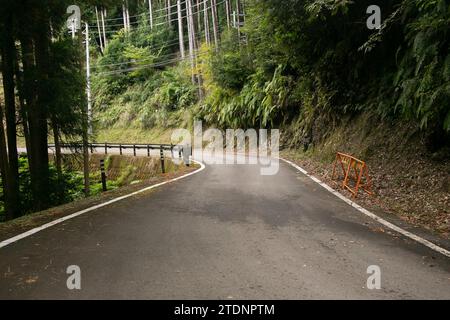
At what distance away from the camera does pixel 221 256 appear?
516 cm

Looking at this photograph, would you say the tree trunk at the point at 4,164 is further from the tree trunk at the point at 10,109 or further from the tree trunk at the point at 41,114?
the tree trunk at the point at 41,114

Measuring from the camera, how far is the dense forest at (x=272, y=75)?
866 cm

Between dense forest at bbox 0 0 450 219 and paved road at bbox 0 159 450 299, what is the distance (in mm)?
3394

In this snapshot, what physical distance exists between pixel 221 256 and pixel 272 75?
20385 millimetres

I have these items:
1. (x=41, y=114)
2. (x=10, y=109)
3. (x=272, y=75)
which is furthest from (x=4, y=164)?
(x=272, y=75)

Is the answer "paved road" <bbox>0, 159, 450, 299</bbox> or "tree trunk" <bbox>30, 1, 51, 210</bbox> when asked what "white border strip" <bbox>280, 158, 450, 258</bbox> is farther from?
"tree trunk" <bbox>30, 1, 51, 210</bbox>

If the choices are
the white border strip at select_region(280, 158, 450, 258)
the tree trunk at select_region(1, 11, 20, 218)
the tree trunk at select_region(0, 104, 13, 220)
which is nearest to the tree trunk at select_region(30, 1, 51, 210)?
the tree trunk at select_region(1, 11, 20, 218)

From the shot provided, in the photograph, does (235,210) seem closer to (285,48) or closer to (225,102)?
(285,48)

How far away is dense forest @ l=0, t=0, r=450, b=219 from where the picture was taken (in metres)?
8.66

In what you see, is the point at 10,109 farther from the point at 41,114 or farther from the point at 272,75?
the point at 272,75

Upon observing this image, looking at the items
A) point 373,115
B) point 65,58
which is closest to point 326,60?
point 373,115

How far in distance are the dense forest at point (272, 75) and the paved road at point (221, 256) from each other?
11.1 feet

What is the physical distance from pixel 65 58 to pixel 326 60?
9933mm
